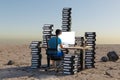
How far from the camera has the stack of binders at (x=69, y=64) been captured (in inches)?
602

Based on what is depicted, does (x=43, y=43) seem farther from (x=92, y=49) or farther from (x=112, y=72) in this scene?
(x=112, y=72)


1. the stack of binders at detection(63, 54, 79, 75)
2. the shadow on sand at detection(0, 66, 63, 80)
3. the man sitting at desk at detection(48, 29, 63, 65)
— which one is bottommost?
the shadow on sand at detection(0, 66, 63, 80)

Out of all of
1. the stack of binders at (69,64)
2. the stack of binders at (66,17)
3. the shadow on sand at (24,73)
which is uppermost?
the stack of binders at (66,17)

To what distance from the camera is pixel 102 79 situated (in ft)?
47.7

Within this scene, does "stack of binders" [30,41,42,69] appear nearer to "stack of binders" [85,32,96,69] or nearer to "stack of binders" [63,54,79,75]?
"stack of binders" [63,54,79,75]

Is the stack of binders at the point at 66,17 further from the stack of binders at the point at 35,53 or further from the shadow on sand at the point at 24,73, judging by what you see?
the shadow on sand at the point at 24,73

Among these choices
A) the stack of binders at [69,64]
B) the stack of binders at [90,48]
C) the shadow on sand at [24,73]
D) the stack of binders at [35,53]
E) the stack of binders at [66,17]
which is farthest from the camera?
the stack of binders at [66,17]

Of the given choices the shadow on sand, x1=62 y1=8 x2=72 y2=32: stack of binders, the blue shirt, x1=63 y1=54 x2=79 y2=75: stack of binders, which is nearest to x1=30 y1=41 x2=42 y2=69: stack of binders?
the shadow on sand

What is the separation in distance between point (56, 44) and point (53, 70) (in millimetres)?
1579

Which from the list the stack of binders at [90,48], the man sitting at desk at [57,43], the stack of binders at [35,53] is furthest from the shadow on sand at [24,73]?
the stack of binders at [90,48]

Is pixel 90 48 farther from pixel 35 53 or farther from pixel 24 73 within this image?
pixel 24 73

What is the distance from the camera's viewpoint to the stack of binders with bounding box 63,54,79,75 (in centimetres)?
1529

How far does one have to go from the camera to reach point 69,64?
606 inches

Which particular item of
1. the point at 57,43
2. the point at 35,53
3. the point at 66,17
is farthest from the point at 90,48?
the point at 35,53
